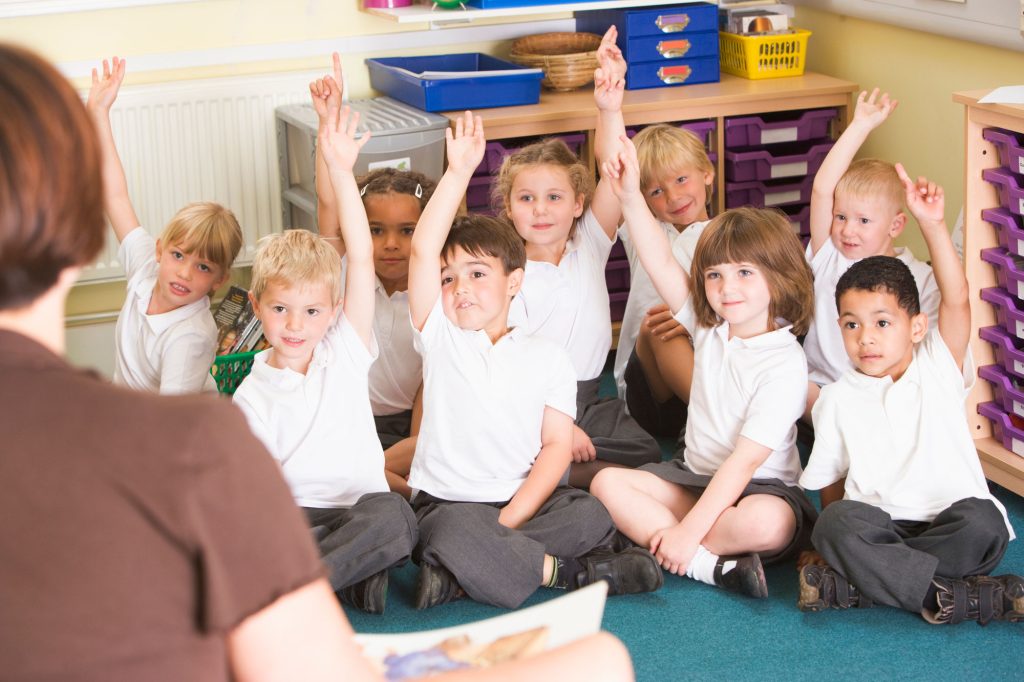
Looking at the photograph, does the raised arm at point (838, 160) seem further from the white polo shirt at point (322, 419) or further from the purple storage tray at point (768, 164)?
the white polo shirt at point (322, 419)

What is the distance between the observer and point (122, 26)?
10.1ft

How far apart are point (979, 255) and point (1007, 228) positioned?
0.08 metres

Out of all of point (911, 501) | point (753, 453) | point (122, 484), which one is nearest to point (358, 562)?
point (753, 453)

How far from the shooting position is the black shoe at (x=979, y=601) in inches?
73.8

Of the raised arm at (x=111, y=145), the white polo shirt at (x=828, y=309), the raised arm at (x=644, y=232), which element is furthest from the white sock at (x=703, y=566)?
the raised arm at (x=111, y=145)

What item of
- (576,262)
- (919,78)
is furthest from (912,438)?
(919,78)

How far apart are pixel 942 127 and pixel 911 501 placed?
1.32 m

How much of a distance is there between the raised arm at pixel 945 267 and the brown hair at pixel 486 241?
2.24ft

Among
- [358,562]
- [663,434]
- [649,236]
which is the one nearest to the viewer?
[358,562]

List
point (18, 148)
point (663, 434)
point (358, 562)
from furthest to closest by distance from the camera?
point (663, 434)
point (358, 562)
point (18, 148)

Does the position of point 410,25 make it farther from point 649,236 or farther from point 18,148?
point 18,148

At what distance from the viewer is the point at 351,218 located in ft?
6.43

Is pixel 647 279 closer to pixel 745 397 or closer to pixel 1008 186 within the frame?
pixel 745 397

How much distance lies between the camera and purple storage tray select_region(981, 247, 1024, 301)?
2.16m
